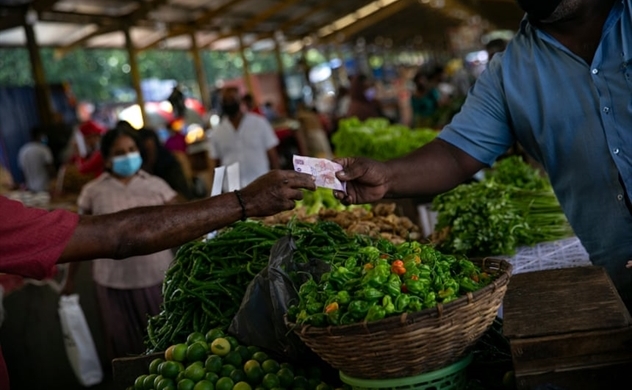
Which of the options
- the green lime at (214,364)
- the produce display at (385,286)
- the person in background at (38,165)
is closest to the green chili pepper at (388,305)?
the produce display at (385,286)

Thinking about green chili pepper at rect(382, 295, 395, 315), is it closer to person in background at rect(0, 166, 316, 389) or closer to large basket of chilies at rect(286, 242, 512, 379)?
large basket of chilies at rect(286, 242, 512, 379)

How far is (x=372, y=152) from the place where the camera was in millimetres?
7285

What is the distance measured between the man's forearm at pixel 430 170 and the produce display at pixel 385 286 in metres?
0.63

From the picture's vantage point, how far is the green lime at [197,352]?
2.30 metres

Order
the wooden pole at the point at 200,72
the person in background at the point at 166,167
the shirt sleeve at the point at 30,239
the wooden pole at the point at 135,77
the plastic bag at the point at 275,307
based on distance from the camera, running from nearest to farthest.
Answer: the shirt sleeve at the point at 30,239 < the plastic bag at the point at 275,307 < the person in background at the point at 166,167 < the wooden pole at the point at 135,77 < the wooden pole at the point at 200,72

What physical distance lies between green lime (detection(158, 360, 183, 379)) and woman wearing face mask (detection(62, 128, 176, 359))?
Answer: 266 cm

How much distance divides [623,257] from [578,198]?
258mm

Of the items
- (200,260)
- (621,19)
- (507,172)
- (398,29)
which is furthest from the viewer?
(398,29)

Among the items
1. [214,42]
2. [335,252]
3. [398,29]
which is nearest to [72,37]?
[214,42]

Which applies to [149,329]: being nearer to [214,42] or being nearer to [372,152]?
[372,152]

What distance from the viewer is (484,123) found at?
2.58 m

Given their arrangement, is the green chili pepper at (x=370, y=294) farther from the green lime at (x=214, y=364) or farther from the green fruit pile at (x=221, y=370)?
the green lime at (x=214, y=364)

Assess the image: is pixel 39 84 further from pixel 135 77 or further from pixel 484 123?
pixel 484 123

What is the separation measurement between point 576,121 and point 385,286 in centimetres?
110
